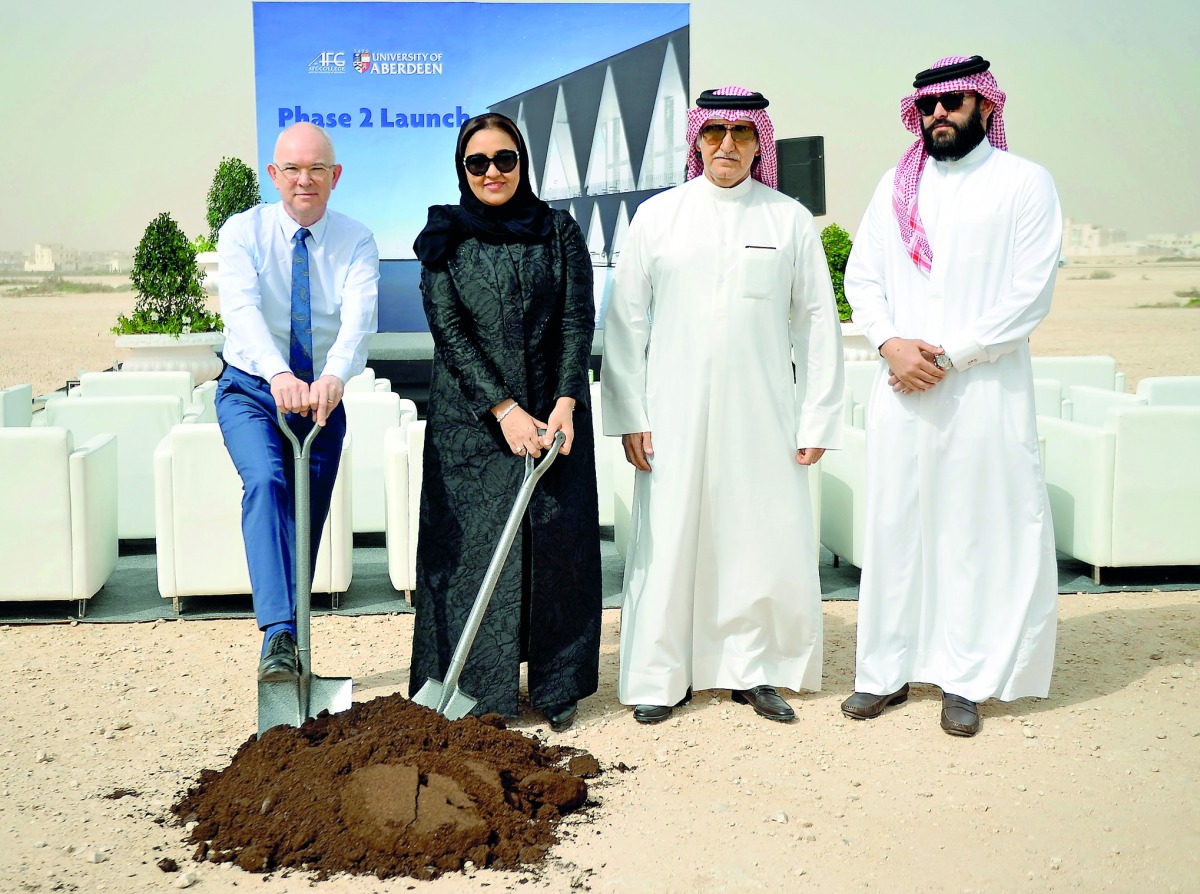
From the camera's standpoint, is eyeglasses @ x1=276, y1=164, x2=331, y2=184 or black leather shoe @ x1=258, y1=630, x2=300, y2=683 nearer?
black leather shoe @ x1=258, y1=630, x2=300, y2=683

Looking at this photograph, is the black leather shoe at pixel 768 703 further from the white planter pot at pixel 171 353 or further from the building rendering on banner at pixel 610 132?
the building rendering on banner at pixel 610 132

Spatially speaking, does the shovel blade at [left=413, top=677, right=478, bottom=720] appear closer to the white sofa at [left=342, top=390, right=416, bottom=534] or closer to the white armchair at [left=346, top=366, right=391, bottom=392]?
the white sofa at [left=342, top=390, right=416, bottom=534]

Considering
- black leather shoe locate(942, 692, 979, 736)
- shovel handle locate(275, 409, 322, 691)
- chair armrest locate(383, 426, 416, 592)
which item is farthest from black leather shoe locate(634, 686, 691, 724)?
chair armrest locate(383, 426, 416, 592)

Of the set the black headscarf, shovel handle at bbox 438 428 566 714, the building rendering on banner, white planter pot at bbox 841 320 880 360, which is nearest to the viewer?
shovel handle at bbox 438 428 566 714

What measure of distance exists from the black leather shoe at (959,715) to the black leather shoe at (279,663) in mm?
1712

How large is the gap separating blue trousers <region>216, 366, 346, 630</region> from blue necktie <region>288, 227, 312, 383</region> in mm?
135

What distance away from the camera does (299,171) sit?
11.2 feet

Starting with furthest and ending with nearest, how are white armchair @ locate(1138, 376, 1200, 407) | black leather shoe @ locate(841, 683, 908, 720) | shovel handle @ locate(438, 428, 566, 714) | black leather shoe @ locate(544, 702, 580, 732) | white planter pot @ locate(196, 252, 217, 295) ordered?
white planter pot @ locate(196, 252, 217, 295)
white armchair @ locate(1138, 376, 1200, 407)
black leather shoe @ locate(841, 683, 908, 720)
black leather shoe @ locate(544, 702, 580, 732)
shovel handle @ locate(438, 428, 566, 714)

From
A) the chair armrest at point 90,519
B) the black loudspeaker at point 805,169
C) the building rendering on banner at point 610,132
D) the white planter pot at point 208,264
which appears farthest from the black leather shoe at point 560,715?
the white planter pot at point 208,264

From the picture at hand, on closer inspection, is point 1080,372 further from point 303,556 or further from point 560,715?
point 303,556

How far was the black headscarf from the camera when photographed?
3.29m

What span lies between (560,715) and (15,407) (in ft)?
13.1

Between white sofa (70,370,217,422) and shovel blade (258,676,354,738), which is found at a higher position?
white sofa (70,370,217,422)

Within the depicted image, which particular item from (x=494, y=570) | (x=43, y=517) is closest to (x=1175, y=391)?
(x=494, y=570)
